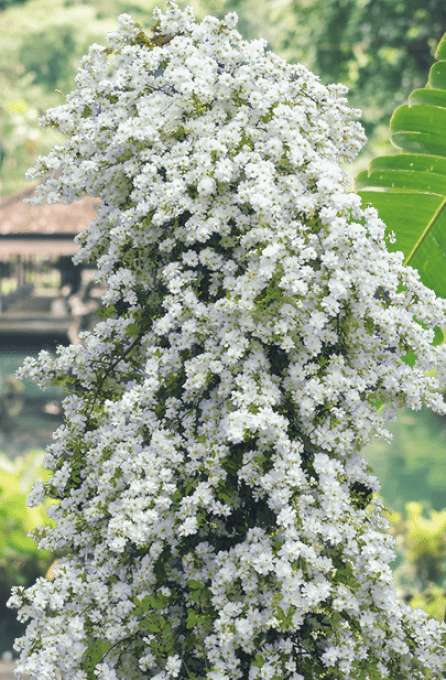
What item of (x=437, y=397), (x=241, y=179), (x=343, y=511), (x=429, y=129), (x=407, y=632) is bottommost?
(x=407, y=632)

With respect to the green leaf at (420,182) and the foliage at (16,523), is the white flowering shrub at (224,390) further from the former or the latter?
the foliage at (16,523)

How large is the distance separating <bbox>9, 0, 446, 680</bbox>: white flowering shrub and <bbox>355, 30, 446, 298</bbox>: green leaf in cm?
72

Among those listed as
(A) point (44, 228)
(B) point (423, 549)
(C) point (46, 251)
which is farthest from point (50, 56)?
(B) point (423, 549)

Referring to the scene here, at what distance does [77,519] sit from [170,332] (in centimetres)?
60

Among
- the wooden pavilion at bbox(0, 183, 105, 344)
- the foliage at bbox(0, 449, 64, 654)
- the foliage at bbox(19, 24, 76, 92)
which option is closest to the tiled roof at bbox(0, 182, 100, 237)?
the wooden pavilion at bbox(0, 183, 105, 344)

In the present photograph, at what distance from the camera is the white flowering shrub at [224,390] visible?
156 cm

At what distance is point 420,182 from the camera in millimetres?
2543

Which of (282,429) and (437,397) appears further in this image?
(437,397)

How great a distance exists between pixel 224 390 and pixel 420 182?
4.71 feet

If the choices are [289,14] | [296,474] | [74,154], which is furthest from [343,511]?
[289,14]

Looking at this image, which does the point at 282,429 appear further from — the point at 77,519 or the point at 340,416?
the point at 77,519

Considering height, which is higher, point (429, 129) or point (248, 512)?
point (429, 129)

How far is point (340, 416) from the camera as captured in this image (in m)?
1.62

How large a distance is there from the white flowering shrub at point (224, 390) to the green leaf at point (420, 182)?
723mm
